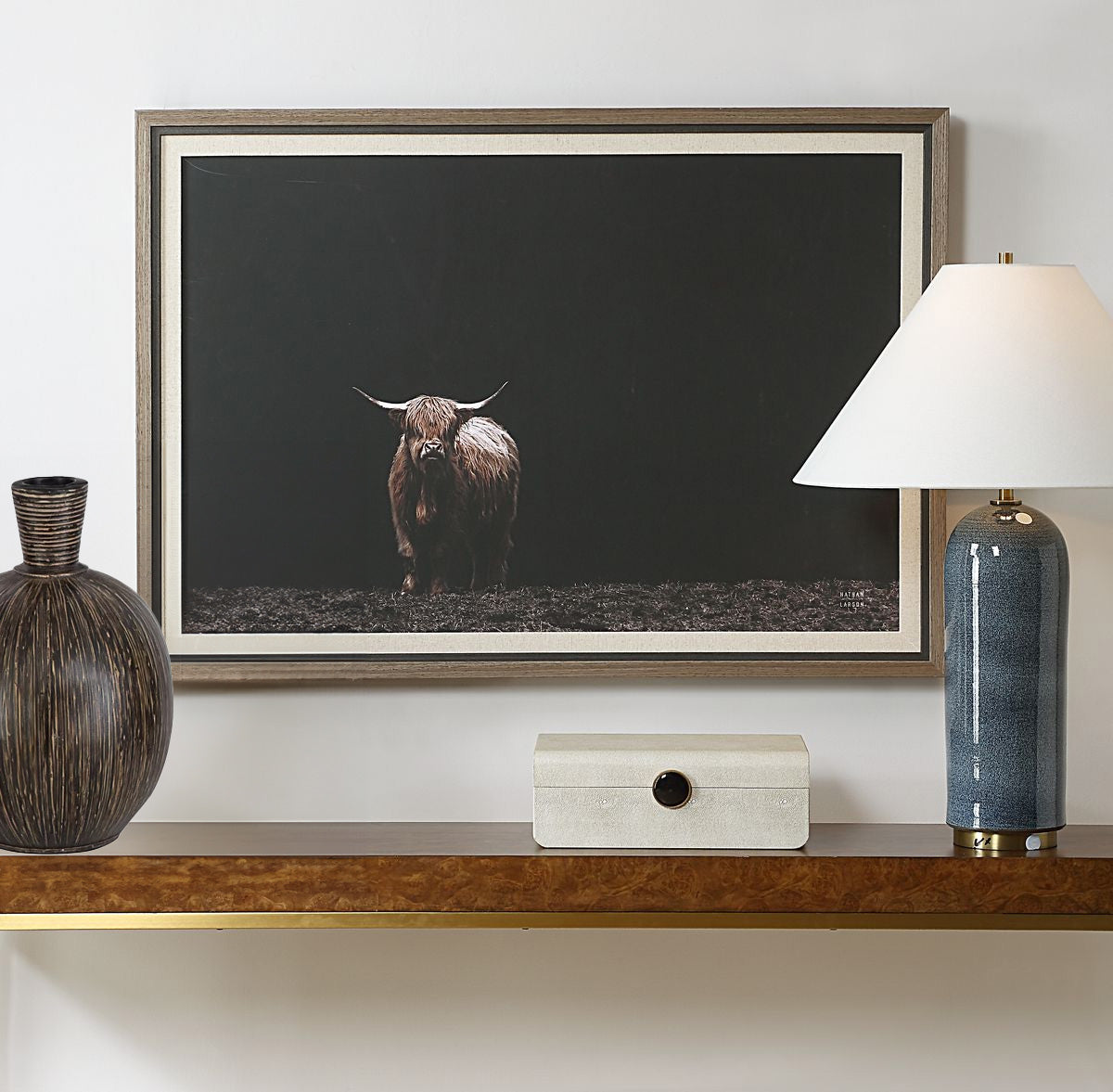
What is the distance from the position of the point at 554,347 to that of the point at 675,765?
0.46m

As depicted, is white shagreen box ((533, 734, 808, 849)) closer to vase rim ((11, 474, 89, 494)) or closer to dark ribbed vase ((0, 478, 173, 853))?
dark ribbed vase ((0, 478, 173, 853))

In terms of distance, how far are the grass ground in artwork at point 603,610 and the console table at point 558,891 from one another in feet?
0.88

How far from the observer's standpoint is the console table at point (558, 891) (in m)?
1.10

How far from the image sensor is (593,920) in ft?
3.65

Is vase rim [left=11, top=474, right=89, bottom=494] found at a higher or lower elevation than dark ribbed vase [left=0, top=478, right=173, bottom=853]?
higher

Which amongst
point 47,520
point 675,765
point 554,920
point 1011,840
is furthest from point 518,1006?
point 47,520

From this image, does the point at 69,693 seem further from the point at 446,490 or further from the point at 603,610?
the point at 603,610

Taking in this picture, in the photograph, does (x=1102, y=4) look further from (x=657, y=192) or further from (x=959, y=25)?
(x=657, y=192)

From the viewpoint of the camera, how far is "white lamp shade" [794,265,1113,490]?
1.03 m

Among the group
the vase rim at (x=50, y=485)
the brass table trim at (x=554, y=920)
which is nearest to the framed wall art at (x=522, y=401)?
the vase rim at (x=50, y=485)

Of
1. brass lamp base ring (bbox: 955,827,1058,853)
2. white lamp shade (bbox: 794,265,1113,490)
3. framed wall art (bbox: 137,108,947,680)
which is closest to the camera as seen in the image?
white lamp shade (bbox: 794,265,1113,490)

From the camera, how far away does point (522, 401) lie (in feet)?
4.29

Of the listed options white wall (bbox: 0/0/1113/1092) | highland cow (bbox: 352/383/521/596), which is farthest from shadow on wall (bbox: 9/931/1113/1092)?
highland cow (bbox: 352/383/521/596)

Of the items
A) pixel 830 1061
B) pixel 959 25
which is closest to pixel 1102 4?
pixel 959 25
